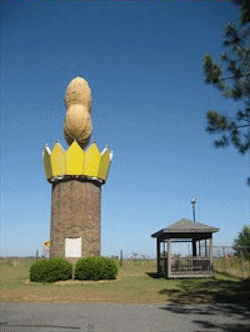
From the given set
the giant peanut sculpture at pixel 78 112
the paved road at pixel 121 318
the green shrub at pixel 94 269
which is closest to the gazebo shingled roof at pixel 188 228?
the green shrub at pixel 94 269

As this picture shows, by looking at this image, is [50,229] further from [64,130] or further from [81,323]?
[81,323]

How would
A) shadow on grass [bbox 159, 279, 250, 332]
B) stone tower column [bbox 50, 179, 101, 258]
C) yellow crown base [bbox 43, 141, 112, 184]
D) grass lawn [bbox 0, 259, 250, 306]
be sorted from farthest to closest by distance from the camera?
1. yellow crown base [bbox 43, 141, 112, 184]
2. stone tower column [bbox 50, 179, 101, 258]
3. grass lawn [bbox 0, 259, 250, 306]
4. shadow on grass [bbox 159, 279, 250, 332]

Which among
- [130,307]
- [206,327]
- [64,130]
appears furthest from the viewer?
[64,130]

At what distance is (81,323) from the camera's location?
7887 millimetres

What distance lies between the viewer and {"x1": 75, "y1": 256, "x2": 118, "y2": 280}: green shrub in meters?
17.3

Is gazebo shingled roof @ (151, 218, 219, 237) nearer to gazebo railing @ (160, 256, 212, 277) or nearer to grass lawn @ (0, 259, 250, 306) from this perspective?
gazebo railing @ (160, 256, 212, 277)

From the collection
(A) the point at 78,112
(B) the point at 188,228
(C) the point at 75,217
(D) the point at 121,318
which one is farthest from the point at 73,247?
(D) the point at 121,318

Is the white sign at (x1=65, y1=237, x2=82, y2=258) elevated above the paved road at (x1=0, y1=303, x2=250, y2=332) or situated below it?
above

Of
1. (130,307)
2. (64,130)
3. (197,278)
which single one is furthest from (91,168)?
(130,307)

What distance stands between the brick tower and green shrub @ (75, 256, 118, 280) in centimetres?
132

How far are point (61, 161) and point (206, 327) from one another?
13674mm

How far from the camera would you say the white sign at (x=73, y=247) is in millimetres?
18828

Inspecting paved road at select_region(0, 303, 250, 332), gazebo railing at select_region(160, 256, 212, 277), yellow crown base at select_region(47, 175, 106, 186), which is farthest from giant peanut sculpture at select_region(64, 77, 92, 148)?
paved road at select_region(0, 303, 250, 332)

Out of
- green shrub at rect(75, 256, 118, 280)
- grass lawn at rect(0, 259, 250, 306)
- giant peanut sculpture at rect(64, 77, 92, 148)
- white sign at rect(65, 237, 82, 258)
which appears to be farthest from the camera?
giant peanut sculpture at rect(64, 77, 92, 148)
